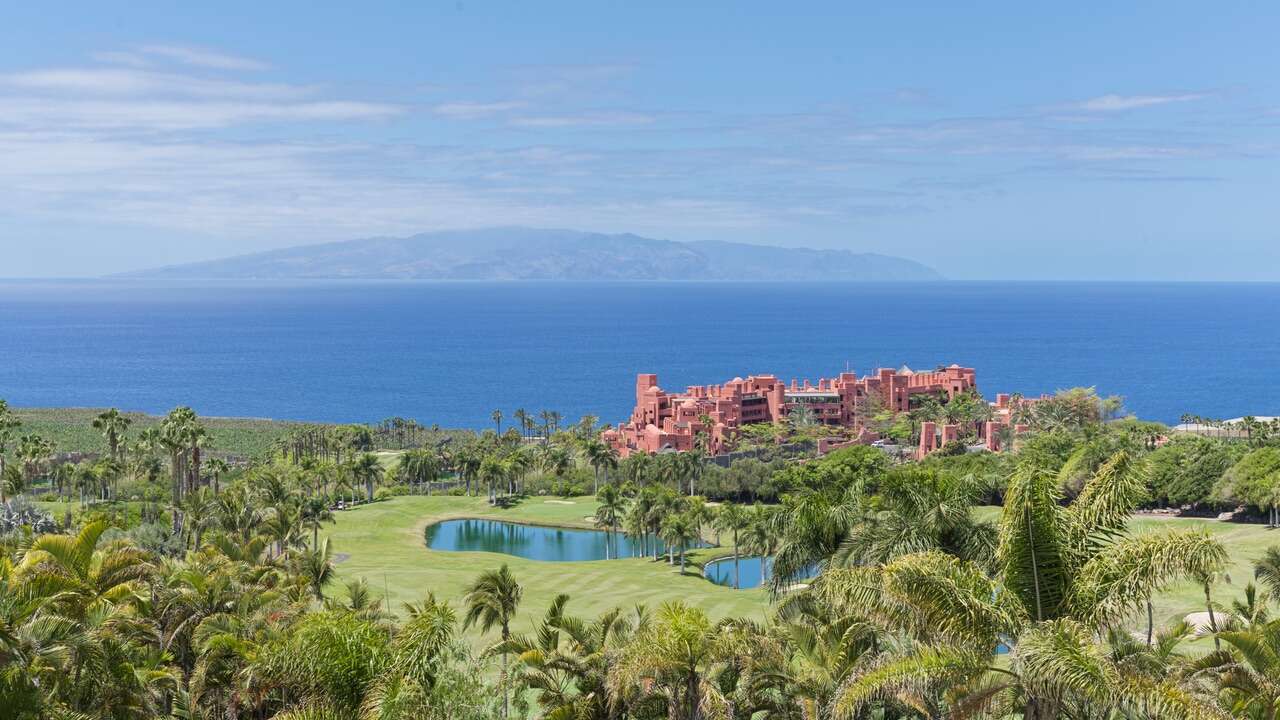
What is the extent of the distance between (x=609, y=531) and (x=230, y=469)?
4248cm

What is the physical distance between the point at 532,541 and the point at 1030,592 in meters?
60.8

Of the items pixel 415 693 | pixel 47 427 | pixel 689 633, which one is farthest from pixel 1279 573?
pixel 47 427

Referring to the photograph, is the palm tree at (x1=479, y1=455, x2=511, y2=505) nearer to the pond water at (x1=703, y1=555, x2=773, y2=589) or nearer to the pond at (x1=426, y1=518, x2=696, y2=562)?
the pond at (x1=426, y1=518, x2=696, y2=562)

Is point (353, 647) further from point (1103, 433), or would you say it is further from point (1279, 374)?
point (1279, 374)

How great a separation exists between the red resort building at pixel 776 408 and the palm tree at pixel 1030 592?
Result: 90.4 meters

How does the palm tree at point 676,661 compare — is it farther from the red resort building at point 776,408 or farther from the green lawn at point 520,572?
the red resort building at point 776,408

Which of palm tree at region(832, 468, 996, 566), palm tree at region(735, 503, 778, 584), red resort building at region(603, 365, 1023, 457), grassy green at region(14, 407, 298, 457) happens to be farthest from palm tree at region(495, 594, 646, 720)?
grassy green at region(14, 407, 298, 457)

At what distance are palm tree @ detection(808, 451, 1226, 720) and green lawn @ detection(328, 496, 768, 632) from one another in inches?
945

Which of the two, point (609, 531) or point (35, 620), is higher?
point (35, 620)

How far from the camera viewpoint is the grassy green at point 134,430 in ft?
381

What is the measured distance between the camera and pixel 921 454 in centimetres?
10131

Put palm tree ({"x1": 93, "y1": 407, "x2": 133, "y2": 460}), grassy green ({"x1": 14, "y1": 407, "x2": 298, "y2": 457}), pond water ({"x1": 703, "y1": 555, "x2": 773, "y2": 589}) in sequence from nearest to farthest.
Answer: pond water ({"x1": 703, "y1": 555, "x2": 773, "y2": 589}) < palm tree ({"x1": 93, "y1": 407, "x2": 133, "y2": 460}) < grassy green ({"x1": 14, "y1": 407, "x2": 298, "y2": 457})

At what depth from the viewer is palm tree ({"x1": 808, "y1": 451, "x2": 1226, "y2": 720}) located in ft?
40.6

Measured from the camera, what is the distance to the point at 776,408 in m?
121
